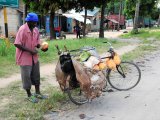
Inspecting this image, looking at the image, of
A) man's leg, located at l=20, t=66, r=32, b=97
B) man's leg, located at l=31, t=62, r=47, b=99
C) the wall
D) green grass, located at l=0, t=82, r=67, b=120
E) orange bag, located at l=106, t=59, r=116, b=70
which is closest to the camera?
green grass, located at l=0, t=82, r=67, b=120

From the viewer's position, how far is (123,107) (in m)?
7.20

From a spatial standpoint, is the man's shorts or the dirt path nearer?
the man's shorts

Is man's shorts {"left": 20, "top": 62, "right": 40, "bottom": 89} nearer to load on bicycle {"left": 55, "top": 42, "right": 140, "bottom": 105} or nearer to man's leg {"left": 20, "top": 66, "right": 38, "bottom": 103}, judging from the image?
man's leg {"left": 20, "top": 66, "right": 38, "bottom": 103}

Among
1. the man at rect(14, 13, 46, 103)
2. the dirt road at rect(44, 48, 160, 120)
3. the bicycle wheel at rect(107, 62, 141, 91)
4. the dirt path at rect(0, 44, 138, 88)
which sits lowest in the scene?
the dirt path at rect(0, 44, 138, 88)

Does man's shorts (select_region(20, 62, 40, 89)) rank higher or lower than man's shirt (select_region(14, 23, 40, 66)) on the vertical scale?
lower

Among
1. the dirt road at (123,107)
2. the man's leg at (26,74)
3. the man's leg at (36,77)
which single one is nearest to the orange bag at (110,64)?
the dirt road at (123,107)

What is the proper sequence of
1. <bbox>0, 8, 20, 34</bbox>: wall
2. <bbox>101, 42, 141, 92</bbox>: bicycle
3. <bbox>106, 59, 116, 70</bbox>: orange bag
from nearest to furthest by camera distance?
<bbox>106, 59, 116, 70</bbox>: orange bag → <bbox>101, 42, 141, 92</bbox>: bicycle → <bbox>0, 8, 20, 34</bbox>: wall

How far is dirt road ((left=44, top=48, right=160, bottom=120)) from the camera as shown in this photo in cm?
661

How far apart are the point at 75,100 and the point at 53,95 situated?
0.63m

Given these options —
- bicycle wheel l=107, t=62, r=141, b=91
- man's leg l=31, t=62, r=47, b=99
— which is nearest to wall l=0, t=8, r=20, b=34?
bicycle wheel l=107, t=62, r=141, b=91

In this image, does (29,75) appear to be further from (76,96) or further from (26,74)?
(76,96)

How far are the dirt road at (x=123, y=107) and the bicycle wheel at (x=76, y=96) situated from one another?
0.32ft

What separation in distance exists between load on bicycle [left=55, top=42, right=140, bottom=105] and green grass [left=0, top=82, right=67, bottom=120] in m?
0.35

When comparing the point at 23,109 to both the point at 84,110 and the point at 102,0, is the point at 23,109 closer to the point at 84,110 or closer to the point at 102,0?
the point at 84,110
